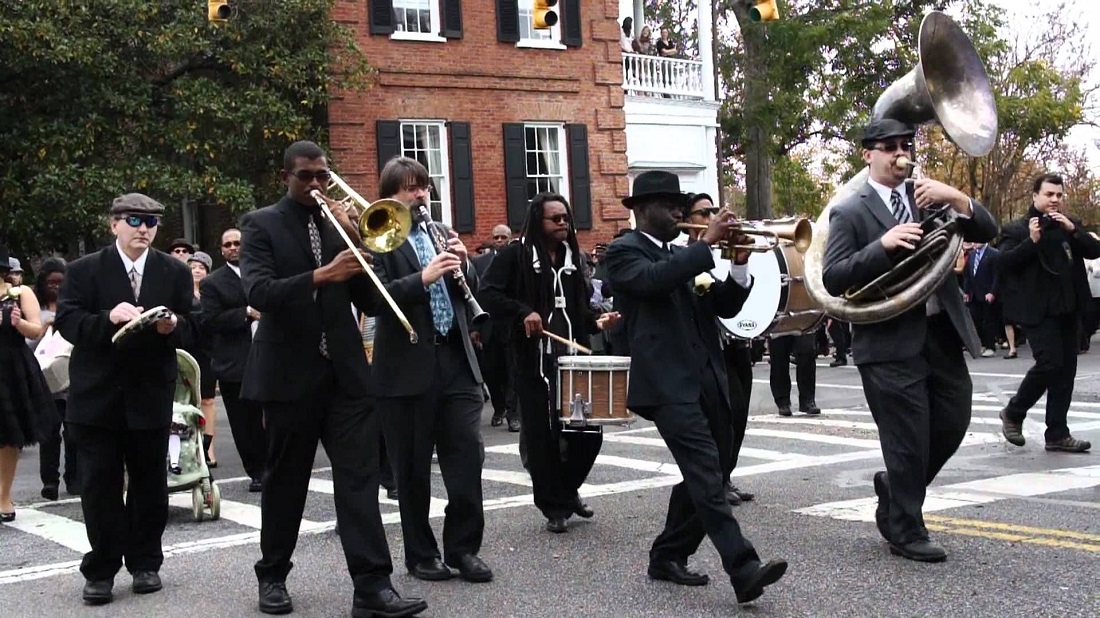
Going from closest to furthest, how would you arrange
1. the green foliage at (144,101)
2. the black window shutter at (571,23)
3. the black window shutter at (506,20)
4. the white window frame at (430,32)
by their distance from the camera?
1. the green foliage at (144,101)
2. the white window frame at (430,32)
3. the black window shutter at (506,20)
4. the black window shutter at (571,23)

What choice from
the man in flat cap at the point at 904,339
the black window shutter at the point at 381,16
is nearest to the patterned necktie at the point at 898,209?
the man in flat cap at the point at 904,339

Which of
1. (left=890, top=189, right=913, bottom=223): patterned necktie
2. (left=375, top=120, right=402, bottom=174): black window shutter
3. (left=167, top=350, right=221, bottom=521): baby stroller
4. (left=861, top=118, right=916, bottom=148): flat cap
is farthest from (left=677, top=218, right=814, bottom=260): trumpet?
(left=375, top=120, right=402, bottom=174): black window shutter

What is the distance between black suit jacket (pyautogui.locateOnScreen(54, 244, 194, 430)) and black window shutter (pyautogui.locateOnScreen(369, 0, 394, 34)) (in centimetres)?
1655

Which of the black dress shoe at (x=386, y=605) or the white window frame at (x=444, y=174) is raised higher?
the white window frame at (x=444, y=174)

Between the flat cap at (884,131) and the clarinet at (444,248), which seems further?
the clarinet at (444,248)

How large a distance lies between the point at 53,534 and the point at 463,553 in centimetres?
341

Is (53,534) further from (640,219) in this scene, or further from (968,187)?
(968,187)

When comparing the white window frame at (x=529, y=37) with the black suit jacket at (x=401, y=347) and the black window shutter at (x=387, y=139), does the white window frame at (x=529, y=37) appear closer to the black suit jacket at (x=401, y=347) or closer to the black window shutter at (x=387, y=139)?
the black window shutter at (x=387, y=139)

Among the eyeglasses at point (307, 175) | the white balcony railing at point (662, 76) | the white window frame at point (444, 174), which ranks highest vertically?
the white balcony railing at point (662, 76)

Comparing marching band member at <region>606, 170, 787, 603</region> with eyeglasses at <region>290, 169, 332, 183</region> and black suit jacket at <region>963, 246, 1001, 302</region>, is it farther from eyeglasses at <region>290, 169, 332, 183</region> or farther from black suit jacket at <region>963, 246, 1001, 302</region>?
black suit jacket at <region>963, 246, 1001, 302</region>

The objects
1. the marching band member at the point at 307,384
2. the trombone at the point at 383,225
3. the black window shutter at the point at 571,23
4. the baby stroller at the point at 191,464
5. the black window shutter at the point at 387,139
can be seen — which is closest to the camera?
the trombone at the point at 383,225

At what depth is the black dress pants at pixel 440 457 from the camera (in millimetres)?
7266

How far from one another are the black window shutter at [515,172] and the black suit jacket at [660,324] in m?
18.3

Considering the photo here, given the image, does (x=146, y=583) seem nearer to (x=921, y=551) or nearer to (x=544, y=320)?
(x=544, y=320)
